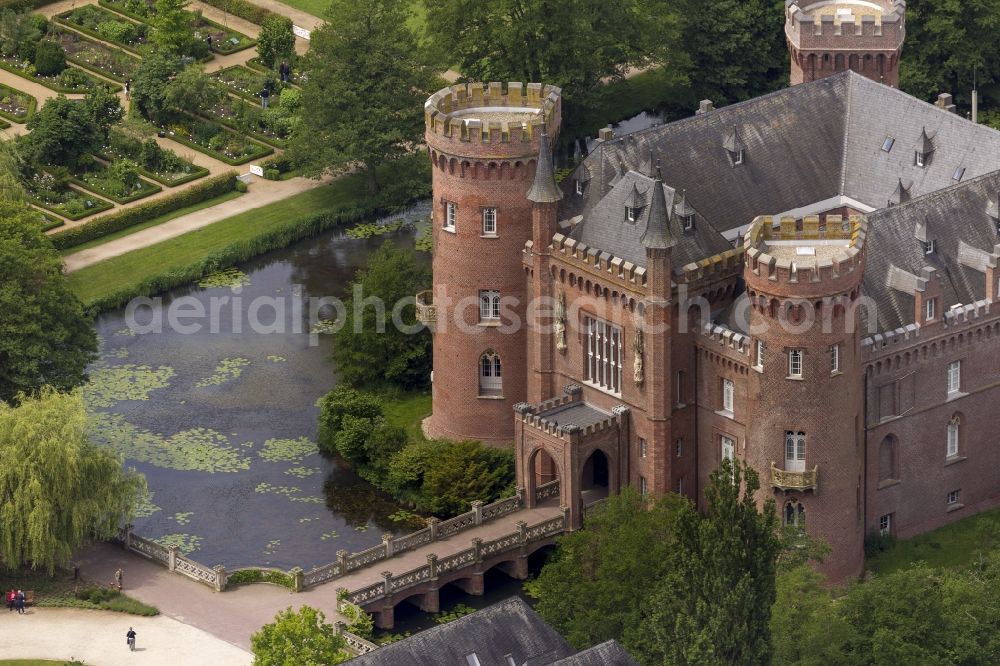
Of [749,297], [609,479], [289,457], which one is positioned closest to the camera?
[749,297]

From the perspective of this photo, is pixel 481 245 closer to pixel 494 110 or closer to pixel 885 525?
pixel 494 110

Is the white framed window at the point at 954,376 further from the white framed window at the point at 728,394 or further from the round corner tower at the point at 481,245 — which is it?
the round corner tower at the point at 481,245

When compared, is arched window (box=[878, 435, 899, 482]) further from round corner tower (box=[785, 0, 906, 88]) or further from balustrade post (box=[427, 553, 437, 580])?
round corner tower (box=[785, 0, 906, 88])

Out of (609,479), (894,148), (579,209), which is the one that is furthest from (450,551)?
(894,148)

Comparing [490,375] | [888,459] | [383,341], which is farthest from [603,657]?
[383,341]

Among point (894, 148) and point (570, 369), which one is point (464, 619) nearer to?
point (570, 369)

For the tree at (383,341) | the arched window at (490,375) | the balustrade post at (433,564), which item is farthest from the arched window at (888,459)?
the tree at (383,341)
